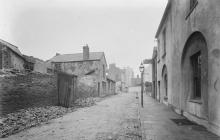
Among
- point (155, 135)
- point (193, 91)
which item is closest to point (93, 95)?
point (193, 91)

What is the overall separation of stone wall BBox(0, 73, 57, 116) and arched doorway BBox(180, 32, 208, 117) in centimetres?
827

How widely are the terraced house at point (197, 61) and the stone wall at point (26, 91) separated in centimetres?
813

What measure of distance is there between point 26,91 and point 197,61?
28.9 feet

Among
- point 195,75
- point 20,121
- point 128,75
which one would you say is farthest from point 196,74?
point 128,75

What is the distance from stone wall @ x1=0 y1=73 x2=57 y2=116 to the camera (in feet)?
26.2

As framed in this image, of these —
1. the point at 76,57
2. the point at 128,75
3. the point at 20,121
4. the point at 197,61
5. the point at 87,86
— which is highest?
the point at 76,57

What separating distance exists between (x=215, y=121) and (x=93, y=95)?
20514 millimetres

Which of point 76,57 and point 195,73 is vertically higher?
point 76,57

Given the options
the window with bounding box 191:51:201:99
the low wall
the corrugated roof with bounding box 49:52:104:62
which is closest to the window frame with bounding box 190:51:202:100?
the window with bounding box 191:51:201:99

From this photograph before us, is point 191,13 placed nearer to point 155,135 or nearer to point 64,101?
point 155,135

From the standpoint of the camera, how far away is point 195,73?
736cm

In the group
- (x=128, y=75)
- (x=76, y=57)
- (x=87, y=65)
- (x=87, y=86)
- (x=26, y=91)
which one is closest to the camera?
(x=26, y=91)

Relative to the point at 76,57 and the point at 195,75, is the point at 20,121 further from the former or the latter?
the point at 76,57

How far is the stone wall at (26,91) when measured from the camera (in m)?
7.98
